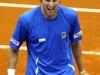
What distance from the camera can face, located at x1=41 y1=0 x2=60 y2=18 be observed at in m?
5.27

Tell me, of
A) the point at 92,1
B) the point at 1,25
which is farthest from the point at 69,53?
the point at 92,1

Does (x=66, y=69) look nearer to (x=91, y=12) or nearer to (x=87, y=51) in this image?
(x=87, y=51)

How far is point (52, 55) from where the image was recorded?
5.49m

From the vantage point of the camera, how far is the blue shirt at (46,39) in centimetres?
542

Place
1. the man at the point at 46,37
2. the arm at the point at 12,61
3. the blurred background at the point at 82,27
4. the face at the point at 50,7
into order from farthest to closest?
the blurred background at the point at 82,27
the arm at the point at 12,61
the man at the point at 46,37
the face at the point at 50,7

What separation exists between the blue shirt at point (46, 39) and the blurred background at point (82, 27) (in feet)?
11.9

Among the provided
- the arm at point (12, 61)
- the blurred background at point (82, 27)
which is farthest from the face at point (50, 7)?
the blurred background at point (82, 27)

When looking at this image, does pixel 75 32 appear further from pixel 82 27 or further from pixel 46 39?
pixel 82 27

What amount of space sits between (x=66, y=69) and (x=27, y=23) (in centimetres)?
80

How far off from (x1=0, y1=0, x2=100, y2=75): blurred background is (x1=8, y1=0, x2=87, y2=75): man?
11.9ft

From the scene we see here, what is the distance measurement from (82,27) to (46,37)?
590 cm

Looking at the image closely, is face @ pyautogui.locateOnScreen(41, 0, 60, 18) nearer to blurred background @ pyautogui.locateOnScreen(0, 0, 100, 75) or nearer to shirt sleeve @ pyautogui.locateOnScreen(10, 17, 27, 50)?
shirt sleeve @ pyautogui.locateOnScreen(10, 17, 27, 50)

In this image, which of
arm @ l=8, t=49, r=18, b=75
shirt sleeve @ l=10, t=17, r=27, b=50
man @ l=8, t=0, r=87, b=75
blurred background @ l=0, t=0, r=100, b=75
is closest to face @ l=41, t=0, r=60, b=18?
man @ l=8, t=0, r=87, b=75

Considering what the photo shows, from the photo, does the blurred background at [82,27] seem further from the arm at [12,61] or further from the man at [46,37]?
the man at [46,37]
